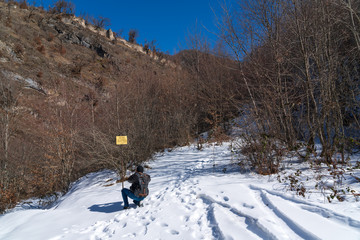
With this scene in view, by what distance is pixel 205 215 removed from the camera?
3643 millimetres

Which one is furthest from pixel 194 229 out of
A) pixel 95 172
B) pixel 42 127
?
pixel 42 127

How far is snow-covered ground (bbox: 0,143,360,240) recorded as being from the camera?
A: 2756 mm

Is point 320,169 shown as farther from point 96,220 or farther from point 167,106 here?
point 167,106

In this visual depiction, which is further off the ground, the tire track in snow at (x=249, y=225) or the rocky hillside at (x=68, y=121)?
the rocky hillside at (x=68, y=121)

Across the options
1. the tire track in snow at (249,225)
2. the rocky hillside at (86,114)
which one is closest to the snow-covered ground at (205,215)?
the tire track in snow at (249,225)

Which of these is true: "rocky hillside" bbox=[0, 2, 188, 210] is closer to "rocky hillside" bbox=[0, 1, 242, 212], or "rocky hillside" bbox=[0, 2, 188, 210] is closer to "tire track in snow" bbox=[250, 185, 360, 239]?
"rocky hillside" bbox=[0, 1, 242, 212]

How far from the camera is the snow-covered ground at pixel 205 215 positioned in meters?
2.76

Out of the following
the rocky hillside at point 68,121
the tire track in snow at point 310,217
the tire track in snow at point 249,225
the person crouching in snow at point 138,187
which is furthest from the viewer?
the rocky hillside at point 68,121

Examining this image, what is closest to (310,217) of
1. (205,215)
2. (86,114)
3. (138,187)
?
(205,215)

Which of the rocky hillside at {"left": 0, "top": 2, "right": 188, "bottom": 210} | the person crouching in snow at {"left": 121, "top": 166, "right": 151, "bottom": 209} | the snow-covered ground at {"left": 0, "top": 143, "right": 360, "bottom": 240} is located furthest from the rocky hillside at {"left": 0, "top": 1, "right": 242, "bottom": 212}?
the person crouching in snow at {"left": 121, "top": 166, "right": 151, "bottom": 209}

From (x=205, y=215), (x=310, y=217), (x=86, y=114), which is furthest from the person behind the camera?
(x=86, y=114)

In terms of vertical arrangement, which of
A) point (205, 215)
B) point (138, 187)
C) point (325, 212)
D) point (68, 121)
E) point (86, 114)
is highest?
point (86, 114)

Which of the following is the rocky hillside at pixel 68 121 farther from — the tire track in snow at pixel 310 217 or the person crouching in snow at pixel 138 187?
the tire track in snow at pixel 310 217

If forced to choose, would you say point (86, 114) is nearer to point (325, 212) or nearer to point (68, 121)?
point (68, 121)
